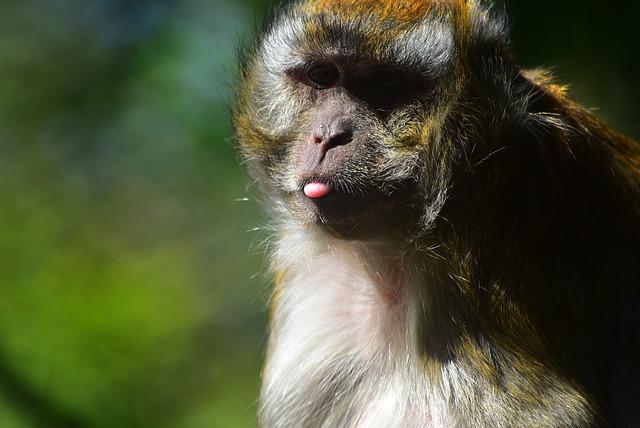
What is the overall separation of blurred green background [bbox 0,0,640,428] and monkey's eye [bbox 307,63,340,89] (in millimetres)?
4171

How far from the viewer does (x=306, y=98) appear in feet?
11.4

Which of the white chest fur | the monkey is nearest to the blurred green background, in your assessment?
the white chest fur

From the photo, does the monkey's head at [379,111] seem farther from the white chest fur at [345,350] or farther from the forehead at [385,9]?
the white chest fur at [345,350]

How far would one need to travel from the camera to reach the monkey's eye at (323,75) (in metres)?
3.39

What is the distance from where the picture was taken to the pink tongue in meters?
3.14

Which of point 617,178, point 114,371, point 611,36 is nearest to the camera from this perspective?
point 617,178

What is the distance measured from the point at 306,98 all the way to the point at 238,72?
52cm

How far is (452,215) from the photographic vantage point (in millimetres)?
3234

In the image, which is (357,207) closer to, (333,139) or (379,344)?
(333,139)

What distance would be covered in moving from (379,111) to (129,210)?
17.3ft

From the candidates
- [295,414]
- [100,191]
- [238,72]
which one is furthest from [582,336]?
[100,191]

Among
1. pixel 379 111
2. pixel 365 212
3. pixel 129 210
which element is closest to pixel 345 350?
pixel 365 212

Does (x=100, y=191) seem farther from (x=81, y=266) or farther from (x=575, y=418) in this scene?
(x=575, y=418)

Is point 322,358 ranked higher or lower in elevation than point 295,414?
higher
